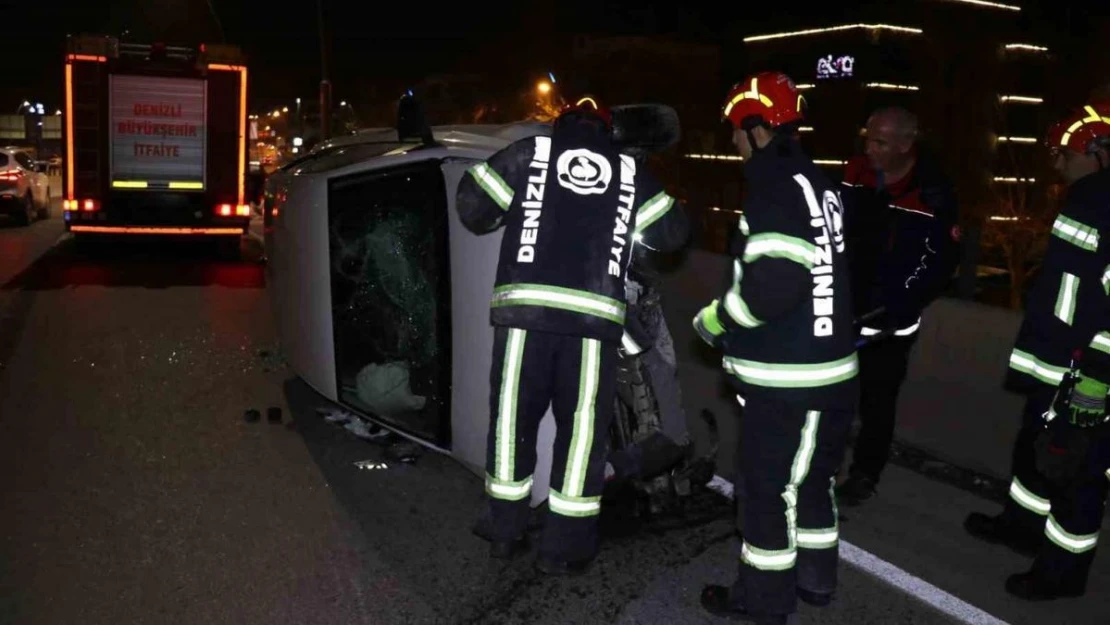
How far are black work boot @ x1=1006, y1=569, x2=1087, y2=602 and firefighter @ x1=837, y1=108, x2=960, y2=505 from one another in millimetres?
1274

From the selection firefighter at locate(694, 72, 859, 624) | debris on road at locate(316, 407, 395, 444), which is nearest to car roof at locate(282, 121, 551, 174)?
firefighter at locate(694, 72, 859, 624)

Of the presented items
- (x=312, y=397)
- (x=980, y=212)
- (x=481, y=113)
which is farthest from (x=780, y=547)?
(x=481, y=113)

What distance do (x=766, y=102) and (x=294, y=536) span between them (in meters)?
2.66

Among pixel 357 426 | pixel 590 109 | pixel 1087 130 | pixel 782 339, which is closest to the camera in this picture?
pixel 782 339

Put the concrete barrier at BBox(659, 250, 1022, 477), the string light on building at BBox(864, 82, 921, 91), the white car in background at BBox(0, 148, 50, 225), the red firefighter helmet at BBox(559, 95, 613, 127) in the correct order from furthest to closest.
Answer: the string light on building at BBox(864, 82, 921, 91), the white car in background at BBox(0, 148, 50, 225), the concrete barrier at BBox(659, 250, 1022, 477), the red firefighter helmet at BBox(559, 95, 613, 127)

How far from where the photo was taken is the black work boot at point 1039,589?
405 centimetres

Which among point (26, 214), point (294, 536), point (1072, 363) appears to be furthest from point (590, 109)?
point (26, 214)

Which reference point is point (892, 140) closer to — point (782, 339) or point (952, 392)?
point (782, 339)

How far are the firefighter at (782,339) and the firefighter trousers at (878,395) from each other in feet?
4.76

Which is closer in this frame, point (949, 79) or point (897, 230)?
point (897, 230)

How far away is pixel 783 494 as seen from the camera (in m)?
3.67

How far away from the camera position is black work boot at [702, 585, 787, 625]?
3.80m

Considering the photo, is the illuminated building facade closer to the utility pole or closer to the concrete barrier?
the utility pole

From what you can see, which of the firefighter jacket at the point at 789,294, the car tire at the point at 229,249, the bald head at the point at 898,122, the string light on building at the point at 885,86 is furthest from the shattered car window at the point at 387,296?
the string light on building at the point at 885,86
